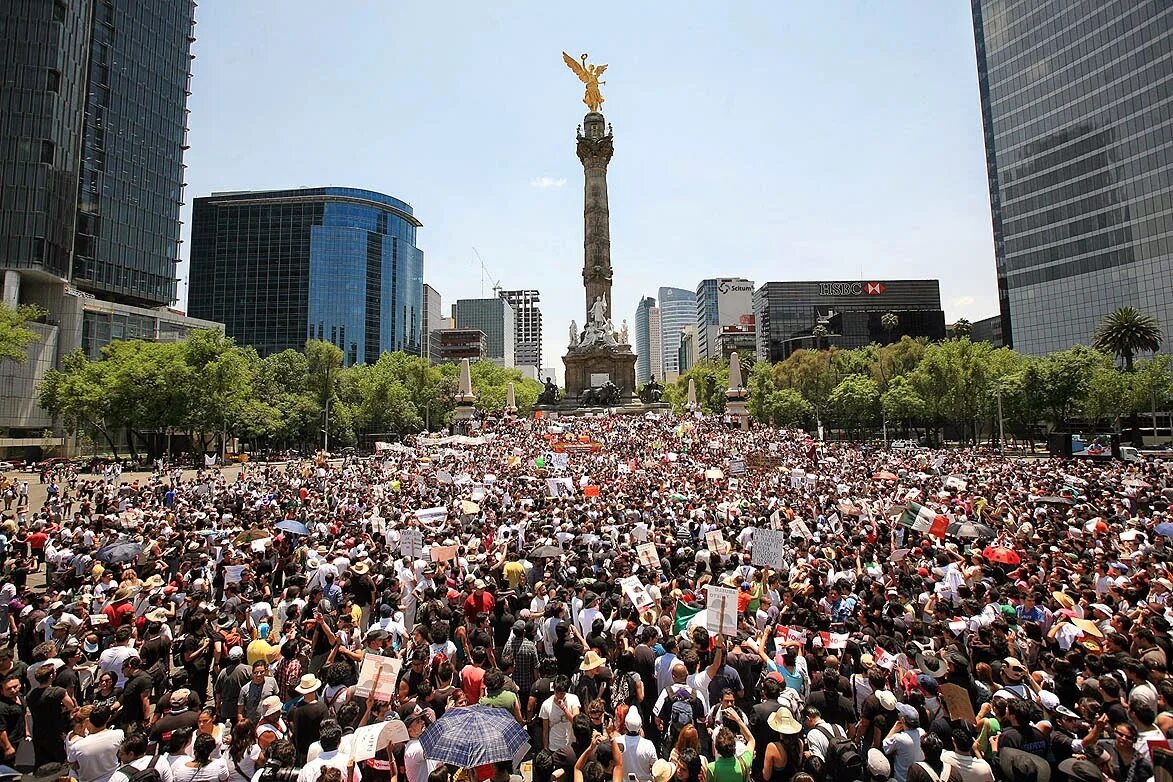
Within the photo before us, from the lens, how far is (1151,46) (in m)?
72.6

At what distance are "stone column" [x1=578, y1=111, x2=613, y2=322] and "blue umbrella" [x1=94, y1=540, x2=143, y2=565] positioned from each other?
262 ft

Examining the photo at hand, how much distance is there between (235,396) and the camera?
53688 millimetres

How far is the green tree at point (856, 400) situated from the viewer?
203 ft

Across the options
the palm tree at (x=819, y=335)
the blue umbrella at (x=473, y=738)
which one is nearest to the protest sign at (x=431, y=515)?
the blue umbrella at (x=473, y=738)

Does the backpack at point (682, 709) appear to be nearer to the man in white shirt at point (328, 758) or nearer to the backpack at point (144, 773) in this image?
the man in white shirt at point (328, 758)

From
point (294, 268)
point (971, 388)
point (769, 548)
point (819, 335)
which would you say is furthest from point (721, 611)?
point (294, 268)

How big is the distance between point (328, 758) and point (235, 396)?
55.6 meters

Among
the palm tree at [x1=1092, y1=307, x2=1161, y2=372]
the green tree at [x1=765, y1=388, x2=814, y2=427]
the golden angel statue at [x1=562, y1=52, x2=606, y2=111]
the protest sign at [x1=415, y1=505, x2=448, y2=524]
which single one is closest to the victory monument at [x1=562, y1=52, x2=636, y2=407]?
the golden angel statue at [x1=562, y1=52, x2=606, y2=111]

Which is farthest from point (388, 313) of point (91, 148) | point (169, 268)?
point (91, 148)

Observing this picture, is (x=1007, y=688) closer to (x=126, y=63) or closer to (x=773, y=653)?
(x=773, y=653)

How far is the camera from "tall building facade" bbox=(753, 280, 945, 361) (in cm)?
13762

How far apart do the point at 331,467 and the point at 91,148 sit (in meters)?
65.8

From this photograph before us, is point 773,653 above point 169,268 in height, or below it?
below

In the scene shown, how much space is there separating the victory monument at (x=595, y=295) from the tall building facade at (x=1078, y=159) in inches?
2194
